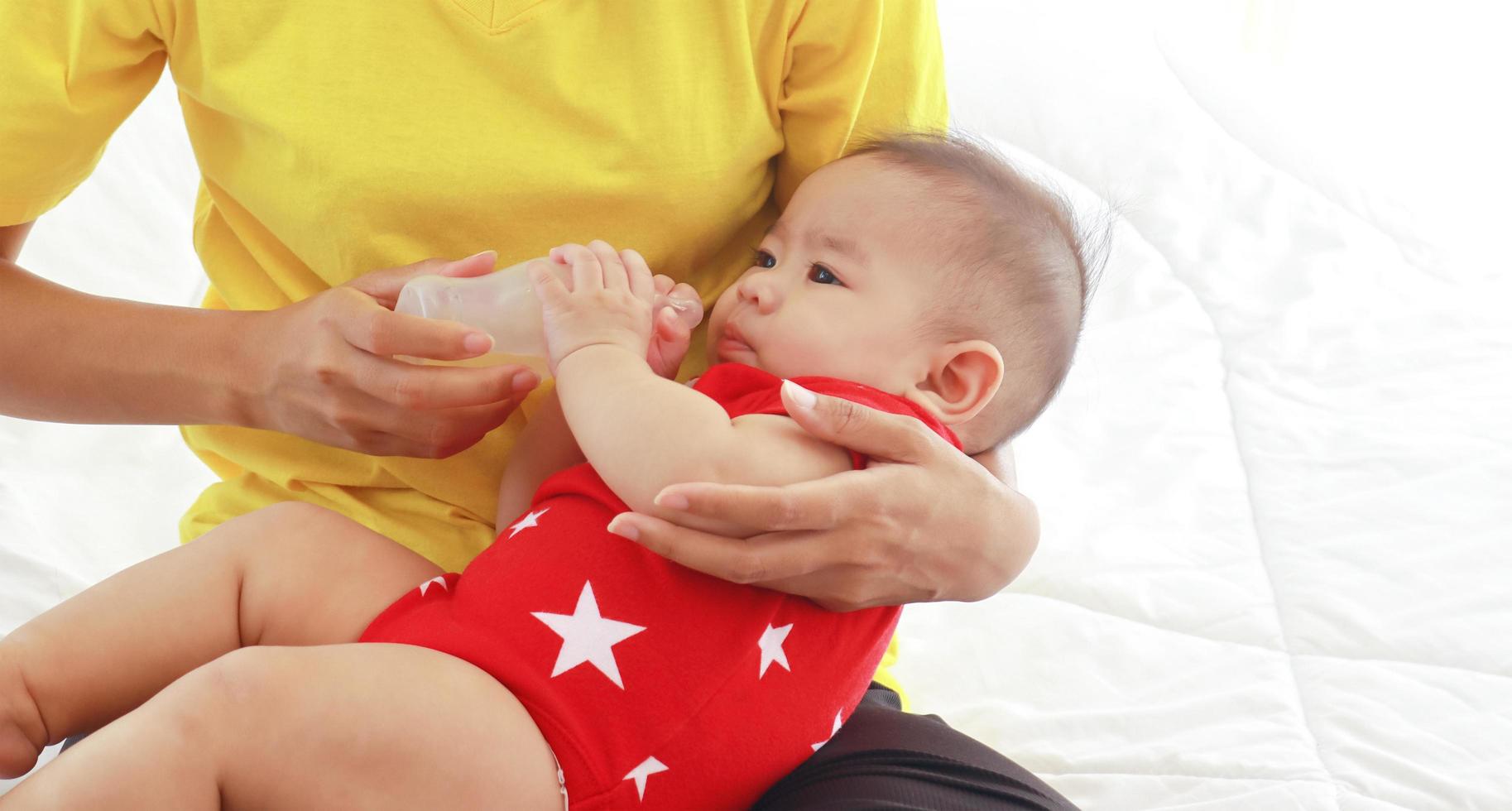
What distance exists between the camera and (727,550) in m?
0.83

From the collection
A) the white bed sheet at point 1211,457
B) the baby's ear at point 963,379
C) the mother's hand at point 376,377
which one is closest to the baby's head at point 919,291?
the baby's ear at point 963,379

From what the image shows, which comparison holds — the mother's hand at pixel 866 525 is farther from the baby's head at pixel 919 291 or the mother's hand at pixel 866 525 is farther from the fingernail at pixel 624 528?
the baby's head at pixel 919 291

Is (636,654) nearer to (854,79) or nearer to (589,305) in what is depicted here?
(589,305)

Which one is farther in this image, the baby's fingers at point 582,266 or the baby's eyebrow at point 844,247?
the baby's eyebrow at point 844,247

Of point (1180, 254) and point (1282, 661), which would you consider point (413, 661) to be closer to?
point (1282, 661)

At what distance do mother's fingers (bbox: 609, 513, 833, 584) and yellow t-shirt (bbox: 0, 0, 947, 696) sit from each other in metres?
0.33

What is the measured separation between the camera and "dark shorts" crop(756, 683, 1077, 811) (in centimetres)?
88

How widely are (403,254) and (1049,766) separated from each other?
732mm

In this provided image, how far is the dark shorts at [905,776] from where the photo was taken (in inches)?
34.6

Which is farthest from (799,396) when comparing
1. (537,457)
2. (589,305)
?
(537,457)

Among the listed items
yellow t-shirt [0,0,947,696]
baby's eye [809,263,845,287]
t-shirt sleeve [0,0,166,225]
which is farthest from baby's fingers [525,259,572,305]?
t-shirt sleeve [0,0,166,225]

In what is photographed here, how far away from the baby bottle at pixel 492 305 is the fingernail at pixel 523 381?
0.04 metres

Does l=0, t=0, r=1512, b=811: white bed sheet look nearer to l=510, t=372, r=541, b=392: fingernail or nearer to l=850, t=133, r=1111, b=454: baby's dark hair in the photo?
l=850, t=133, r=1111, b=454: baby's dark hair

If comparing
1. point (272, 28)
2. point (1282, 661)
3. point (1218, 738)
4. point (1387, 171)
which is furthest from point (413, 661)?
point (1387, 171)
